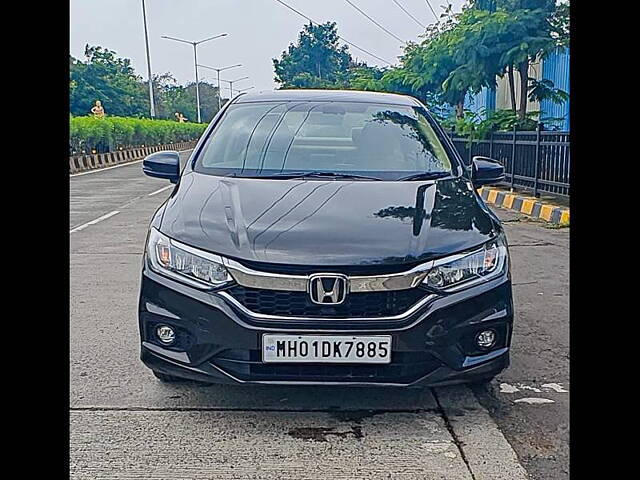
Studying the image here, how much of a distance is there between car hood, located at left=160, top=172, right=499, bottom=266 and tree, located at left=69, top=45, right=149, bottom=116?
127 feet

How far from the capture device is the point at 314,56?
209ft

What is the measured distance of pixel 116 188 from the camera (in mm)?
15734

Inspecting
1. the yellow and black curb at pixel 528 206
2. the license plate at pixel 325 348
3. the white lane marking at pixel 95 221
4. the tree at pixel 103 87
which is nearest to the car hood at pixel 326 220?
the license plate at pixel 325 348

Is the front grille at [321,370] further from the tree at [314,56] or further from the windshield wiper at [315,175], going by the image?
the tree at [314,56]

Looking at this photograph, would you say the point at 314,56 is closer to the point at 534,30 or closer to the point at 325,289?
the point at 534,30

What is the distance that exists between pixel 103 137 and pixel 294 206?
23.3 metres

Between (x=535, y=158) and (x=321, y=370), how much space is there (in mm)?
9395

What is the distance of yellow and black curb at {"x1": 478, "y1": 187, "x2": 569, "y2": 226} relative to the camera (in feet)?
A: 31.9

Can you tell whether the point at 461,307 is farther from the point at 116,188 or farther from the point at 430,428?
the point at 116,188

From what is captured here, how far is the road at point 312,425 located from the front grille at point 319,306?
543 mm

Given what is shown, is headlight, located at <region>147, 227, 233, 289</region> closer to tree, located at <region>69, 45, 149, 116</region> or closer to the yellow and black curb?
the yellow and black curb

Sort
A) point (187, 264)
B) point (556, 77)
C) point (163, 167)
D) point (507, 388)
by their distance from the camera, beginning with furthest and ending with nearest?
point (556, 77) → point (163, 167) → point (507, 388) → point (187, 264)

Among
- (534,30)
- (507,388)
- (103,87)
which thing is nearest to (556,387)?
(507,388)
